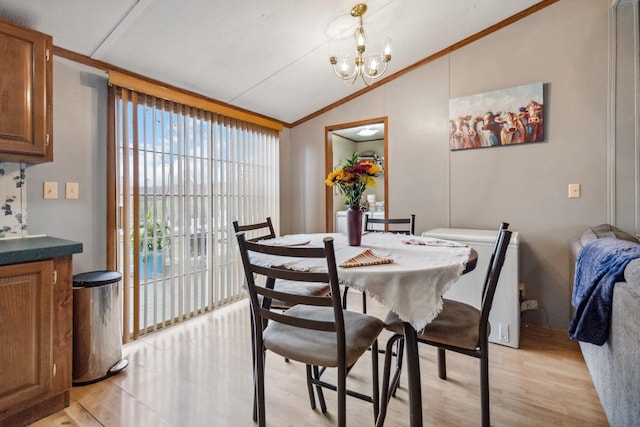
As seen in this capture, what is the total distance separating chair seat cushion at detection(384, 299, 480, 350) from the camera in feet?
4.44

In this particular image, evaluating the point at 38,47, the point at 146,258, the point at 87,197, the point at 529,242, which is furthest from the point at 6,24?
the point at 529,242

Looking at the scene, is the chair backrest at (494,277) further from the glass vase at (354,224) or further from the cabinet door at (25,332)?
the cabinet door at (25,332)

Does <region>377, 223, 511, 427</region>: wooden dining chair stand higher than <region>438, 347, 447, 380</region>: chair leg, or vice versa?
<region>377, 223, 511, 427</region>: wooden dining chair

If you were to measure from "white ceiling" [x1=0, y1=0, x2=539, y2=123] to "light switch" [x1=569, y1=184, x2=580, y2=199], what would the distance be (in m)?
1.64

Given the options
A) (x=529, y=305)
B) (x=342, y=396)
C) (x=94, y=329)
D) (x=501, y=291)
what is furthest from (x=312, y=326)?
(x=529, y=305)

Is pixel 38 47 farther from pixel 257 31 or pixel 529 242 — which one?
pixel 529 242

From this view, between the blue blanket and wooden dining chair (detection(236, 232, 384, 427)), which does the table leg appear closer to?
wooden dining chair (detection(236, 232, 384, 427))

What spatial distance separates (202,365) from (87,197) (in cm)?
151

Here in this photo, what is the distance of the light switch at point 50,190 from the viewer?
2.06 m

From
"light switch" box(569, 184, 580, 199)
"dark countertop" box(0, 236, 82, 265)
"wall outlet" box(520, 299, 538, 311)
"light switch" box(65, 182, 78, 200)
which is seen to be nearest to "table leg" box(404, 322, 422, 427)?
"dark countertop" box(0, 236, 82, 265)

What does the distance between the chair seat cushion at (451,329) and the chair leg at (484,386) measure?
7 cm

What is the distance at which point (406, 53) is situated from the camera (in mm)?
3053

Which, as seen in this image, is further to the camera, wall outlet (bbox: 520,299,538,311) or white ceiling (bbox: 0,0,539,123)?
wall outlet (bbox: 520,299,538,311)

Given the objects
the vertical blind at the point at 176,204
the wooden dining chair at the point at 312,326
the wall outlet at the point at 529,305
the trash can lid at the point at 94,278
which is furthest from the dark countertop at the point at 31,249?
the wall outlet at the point at 529,305
